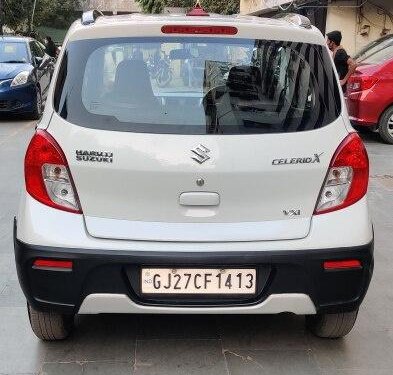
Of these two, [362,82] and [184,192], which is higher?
[184,192]

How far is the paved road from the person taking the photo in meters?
3.05

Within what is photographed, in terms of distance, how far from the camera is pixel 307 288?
2.84 metres

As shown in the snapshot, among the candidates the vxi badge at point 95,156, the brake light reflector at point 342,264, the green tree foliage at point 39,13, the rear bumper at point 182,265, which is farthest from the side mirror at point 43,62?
the green tree foliage at point 39,13

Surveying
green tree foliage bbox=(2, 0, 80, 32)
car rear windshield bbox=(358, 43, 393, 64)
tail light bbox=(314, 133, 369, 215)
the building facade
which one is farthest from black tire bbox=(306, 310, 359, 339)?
green tree foliage bbox=(2, 0, 80, 32)

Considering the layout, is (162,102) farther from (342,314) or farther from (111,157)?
(342,314)

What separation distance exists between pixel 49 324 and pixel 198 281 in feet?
2.81

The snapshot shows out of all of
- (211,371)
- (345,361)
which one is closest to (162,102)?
(211,371)

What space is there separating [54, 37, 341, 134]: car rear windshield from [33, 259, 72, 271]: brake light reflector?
2.00ft

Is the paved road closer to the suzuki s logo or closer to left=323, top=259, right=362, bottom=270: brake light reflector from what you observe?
left=323, top=259, right=362, bottom=270: brake light reflector

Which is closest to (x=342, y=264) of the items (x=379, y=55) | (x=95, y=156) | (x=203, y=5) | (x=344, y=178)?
(x=344, y=178)

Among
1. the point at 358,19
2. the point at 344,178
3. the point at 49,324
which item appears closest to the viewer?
the point at 344,178

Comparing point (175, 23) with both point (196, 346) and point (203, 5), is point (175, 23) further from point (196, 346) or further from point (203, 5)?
point (203, 5)

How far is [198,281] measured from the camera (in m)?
2.80

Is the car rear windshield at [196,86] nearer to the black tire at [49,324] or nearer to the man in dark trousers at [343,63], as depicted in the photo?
the black tire at [49,324]
